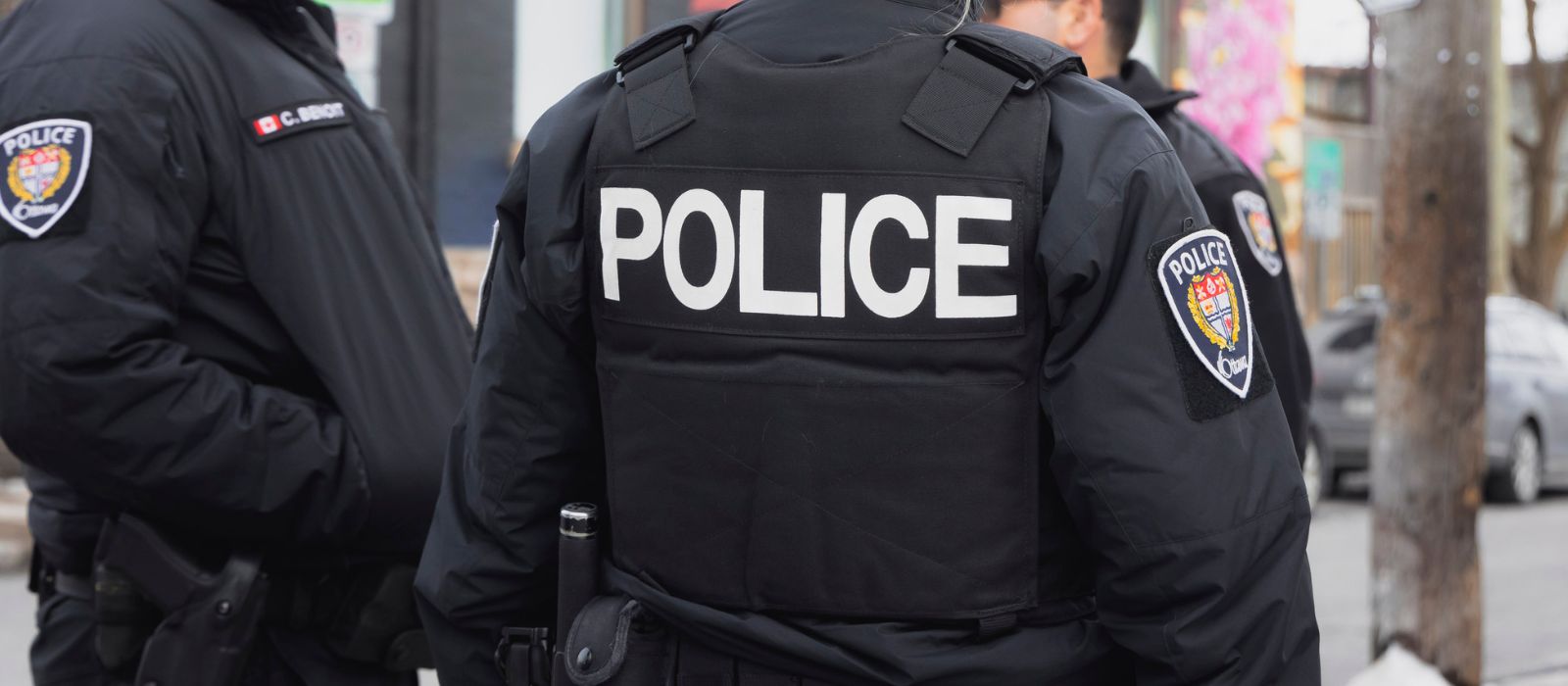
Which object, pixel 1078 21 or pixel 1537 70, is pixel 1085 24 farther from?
pixel 1537 70

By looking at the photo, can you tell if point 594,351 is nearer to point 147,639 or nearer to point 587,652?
point 587,652

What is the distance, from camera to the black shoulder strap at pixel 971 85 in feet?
6.23

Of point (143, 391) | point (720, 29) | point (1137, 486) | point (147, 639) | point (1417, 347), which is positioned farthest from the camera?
point (1417, 347)

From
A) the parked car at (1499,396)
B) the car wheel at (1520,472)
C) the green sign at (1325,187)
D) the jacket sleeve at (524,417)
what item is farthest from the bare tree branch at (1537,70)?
the jacket sleeve at (524,417)

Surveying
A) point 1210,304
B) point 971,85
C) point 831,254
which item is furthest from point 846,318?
point 1210,304

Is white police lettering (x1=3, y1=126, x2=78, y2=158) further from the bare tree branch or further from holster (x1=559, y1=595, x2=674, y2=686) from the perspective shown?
the bare tree branch

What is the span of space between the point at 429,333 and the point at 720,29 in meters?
0.80

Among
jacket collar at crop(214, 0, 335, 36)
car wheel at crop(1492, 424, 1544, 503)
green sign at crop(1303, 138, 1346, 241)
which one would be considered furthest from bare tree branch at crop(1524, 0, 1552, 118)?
jacket collar at crop(214, 0, 335, 36)

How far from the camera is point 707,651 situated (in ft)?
6.57

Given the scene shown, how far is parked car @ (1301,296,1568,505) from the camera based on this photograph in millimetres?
11539

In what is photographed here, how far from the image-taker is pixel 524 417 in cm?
209

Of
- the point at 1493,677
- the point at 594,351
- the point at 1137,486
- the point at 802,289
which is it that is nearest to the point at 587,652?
the point at 594,351

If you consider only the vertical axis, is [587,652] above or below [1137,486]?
below

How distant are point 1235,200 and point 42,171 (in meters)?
2.03
